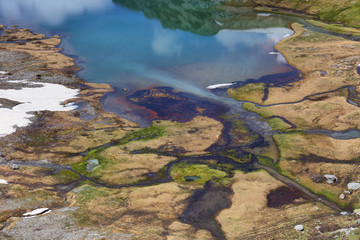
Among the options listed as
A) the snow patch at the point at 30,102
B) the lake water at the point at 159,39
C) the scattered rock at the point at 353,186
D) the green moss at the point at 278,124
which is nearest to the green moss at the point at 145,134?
the lake water at the point at 159,39

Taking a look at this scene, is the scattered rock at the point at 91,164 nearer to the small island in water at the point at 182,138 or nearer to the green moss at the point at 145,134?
the small island in water at the point at 182,138

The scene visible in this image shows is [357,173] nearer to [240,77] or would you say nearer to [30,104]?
[240,77]

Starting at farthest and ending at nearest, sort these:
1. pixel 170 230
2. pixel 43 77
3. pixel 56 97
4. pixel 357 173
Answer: pixel 43 77
pixel 56 97
pixel 357 173
pixel 170 230

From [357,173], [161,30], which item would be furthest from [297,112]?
[161,30]

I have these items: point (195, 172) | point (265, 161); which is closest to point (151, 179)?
point (195, 172)

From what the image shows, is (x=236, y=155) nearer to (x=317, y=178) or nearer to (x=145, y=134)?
(x=317, y=178)

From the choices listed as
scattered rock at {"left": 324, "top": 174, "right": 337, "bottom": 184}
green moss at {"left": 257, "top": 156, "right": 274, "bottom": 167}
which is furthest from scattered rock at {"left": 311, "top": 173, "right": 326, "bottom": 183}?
green moss at {"left": 257, "top": 156, "right": 274, "bottom": 167}


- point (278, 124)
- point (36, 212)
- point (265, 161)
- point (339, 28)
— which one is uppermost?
point (339, 28)
